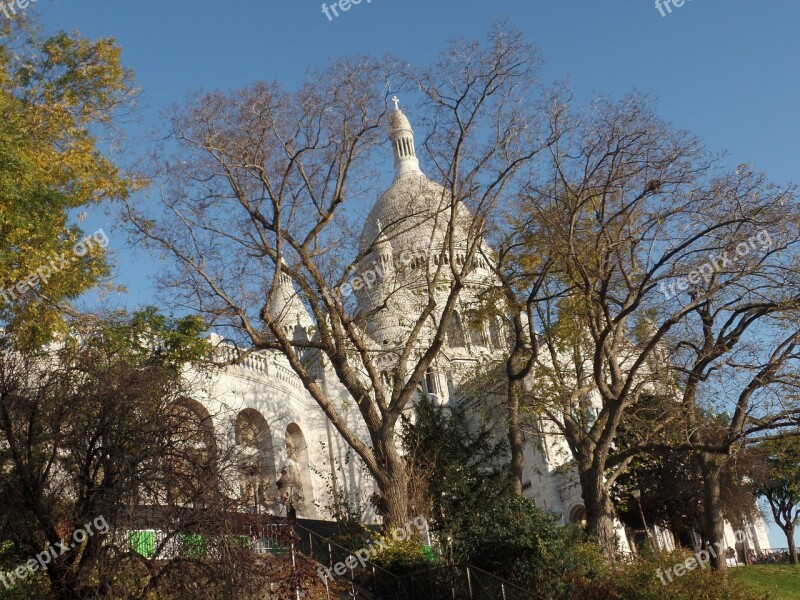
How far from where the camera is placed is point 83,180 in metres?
16.2

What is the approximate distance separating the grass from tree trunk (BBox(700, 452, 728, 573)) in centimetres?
Answer: 476

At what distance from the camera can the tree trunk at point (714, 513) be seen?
18.9 m

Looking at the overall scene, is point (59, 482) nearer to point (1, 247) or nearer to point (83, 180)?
point (1, 247)

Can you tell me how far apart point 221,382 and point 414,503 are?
887 cm

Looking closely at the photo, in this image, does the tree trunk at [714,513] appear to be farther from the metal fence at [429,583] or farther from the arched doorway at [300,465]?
the arched doorway at [300,465]

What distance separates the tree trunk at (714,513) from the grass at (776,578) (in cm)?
476

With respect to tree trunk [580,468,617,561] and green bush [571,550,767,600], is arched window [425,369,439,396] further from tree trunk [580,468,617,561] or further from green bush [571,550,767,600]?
green bush [571,550,767,600]

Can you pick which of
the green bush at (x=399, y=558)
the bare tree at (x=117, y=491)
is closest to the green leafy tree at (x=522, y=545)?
the green bush at (x=399, y=558)

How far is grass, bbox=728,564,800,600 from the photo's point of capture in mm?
24166

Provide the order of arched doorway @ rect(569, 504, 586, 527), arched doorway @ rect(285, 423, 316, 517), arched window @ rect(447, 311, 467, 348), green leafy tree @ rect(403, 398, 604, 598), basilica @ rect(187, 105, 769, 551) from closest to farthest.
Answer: green leafy tree @ rect(403, 398, 604, 598) → basilica @ rect(187, 105, 769, 551) → arched window @ rect(447, 311, 467, 348) → arched doorway @ rect(285, 423, 316, 517) → arched doorway @ rect(569, 504, 586, 527)

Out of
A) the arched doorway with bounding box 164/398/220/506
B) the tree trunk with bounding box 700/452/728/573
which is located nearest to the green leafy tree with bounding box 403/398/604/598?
the tree trunk with bounding box 700/452/728/573

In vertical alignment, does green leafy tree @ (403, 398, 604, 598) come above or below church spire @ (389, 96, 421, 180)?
below

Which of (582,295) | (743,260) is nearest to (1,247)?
(582,295)

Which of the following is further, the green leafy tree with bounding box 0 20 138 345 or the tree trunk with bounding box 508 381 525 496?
the tree trunk with bounding box 508 381 525 496
